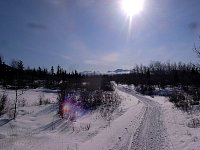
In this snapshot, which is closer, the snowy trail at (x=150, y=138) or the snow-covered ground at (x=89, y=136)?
the snowy trail at (x=150, y=138)

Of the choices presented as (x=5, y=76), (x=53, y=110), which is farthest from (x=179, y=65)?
(x=53, y=110)

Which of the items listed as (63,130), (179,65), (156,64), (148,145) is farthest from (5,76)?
(156,64)

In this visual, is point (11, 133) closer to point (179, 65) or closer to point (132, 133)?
point (132, 133)

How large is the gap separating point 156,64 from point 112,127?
175m

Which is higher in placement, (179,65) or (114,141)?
(179,65)

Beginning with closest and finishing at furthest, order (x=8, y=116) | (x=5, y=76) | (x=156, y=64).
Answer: (x=8, y=116), (x=5, y=76), (x=156, y=64)

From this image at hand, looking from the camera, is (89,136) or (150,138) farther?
(89,136)

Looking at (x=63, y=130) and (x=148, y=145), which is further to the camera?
(x=63, y=130)

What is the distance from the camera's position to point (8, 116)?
16500mm

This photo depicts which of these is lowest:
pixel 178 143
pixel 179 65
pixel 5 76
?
pixel 178 143

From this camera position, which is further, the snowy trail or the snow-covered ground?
the snow-covered ground

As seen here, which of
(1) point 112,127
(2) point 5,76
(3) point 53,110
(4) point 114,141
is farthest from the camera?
(2) point 5,76

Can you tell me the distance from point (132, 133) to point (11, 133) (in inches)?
234

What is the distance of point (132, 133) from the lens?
488 inches
